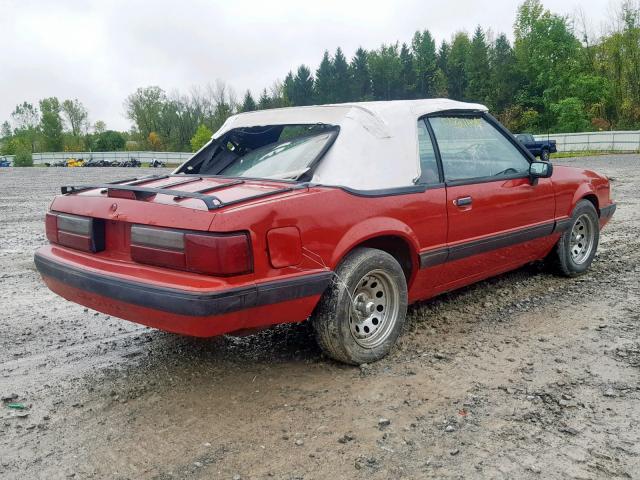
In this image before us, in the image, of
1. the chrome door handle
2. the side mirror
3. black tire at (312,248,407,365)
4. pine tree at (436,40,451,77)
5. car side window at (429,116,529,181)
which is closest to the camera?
black tire at (312,248,407,365)

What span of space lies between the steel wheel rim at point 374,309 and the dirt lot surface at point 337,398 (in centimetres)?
18

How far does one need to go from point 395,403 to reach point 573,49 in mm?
61124

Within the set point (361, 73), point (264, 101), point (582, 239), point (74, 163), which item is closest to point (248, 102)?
point (264, 101)

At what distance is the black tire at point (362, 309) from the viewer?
3193mm

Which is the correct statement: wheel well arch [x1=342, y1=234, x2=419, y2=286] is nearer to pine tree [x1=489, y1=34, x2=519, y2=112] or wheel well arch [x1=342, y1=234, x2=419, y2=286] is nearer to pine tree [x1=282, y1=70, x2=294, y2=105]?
pine tree [x1=489, y1=34, x2=519, y2=112]

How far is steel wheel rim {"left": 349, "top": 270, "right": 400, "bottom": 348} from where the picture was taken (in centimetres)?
340

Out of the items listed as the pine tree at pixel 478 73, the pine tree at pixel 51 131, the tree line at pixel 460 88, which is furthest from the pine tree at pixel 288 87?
the pine tree at pixel 51 131

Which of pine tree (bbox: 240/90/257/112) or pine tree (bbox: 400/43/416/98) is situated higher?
pine tree (bbox: 400/43/416/98)

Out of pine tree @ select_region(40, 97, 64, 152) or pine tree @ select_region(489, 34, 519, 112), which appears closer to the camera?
pine tree @ select_region(489, 34, 519, 112)

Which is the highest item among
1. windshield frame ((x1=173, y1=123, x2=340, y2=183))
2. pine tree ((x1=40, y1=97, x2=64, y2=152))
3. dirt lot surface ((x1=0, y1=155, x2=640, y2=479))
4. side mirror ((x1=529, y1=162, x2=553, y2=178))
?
pine tree ((x1=40, y1=97, x2=64, y2=152))

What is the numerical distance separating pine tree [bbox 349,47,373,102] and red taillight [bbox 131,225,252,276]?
259ft

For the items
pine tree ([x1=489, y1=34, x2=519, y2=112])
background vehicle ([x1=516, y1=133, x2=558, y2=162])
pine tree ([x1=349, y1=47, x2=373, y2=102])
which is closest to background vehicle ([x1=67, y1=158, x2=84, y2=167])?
pine tree ([x1=349, y1=47, x2=373, y2=102])

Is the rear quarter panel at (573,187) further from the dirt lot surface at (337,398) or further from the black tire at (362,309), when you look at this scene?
the black tire at (362,309)

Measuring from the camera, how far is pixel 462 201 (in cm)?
390
